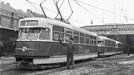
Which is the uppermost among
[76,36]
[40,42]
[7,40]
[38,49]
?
[76,36]

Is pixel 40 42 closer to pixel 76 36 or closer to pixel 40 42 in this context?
pixel 40 42

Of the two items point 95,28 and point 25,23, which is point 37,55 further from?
point 95,28

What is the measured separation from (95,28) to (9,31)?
36.4 metres

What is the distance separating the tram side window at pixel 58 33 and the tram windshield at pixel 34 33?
1.86ft

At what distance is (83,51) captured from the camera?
17.0m

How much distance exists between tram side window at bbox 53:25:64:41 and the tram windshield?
0.57 meters

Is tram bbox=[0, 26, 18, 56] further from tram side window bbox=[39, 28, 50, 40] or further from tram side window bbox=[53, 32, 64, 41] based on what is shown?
tram side window bbox=[39, 28, 50, 40]

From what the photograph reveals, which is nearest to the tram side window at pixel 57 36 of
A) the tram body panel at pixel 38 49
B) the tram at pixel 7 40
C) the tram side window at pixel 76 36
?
the tram body panel at pixel 38 49

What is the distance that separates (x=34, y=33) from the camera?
11578 mm

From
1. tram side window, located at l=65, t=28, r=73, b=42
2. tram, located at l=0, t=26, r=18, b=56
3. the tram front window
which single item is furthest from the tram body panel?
tram, located at l=0, t=26, r=18, b=56

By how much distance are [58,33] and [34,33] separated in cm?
167

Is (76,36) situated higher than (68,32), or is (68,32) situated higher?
(68,32)

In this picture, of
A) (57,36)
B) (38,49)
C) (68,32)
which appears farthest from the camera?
(68,32)

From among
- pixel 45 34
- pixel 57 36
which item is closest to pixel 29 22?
pixel 45 34
